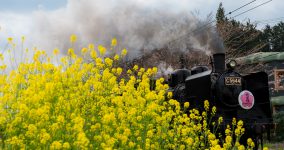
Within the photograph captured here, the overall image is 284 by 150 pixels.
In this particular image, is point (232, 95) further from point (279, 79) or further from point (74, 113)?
point (279, 79)

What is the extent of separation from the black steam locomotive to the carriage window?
12.9m

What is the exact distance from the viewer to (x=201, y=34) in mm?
20203

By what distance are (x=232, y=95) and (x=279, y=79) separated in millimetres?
14414

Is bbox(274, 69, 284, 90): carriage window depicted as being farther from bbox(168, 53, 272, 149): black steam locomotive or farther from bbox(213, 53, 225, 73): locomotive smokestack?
bbox(213, 53, 225, 73): locomotive smokestack

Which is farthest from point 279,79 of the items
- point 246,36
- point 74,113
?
point 74,113

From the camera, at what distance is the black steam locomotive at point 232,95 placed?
439 inches

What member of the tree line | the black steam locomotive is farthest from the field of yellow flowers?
the tree line

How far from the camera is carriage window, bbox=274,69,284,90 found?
2445cm

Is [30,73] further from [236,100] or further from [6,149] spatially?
[236,100]

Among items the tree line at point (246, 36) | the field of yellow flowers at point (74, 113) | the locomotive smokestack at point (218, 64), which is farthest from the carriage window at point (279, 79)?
the field of yellow flowers at point (74, 113)

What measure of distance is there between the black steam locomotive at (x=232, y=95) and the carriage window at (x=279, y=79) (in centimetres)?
1289

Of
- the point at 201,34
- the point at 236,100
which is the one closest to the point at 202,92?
the point at 236,100

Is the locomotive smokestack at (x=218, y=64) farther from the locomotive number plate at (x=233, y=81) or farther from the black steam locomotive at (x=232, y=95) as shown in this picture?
the locomotive number plate at (x=233, y=81)

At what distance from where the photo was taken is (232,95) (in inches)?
443
